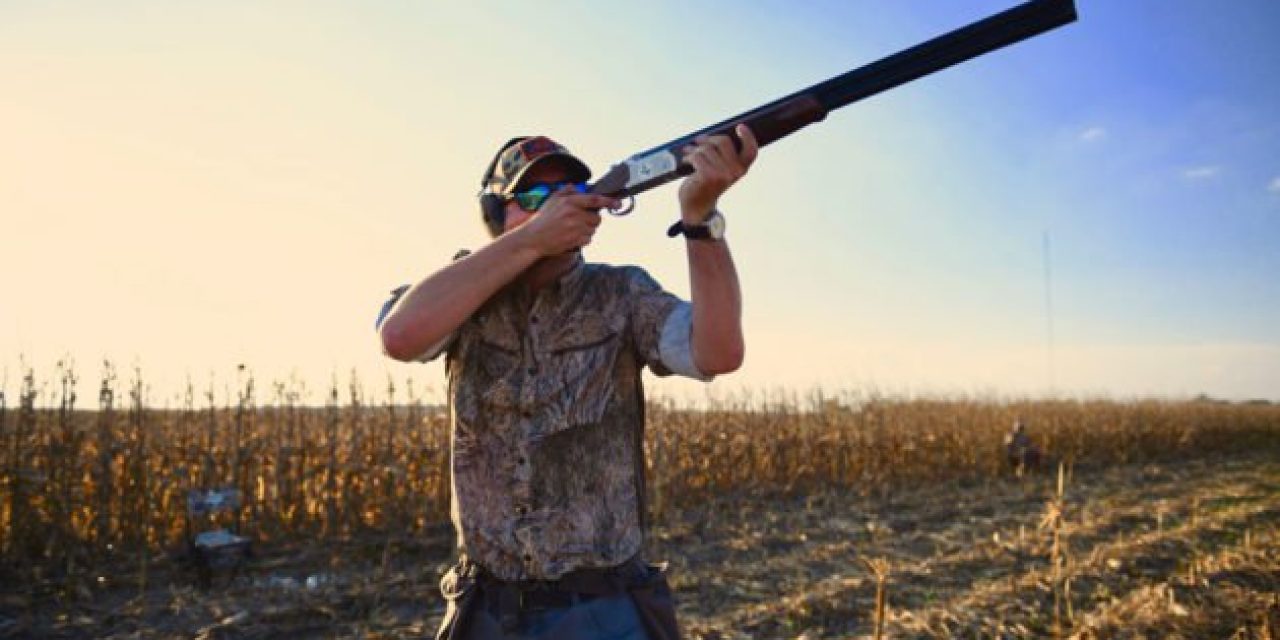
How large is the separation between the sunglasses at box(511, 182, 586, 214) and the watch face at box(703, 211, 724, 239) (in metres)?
0.44

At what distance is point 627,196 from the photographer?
7.23 feet

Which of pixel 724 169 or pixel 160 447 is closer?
pixel 724 169

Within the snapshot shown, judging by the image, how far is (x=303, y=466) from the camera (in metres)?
9.61

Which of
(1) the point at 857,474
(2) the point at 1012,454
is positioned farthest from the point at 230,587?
(2) the point at 1012,454

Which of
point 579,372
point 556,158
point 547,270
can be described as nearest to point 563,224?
point 547,270

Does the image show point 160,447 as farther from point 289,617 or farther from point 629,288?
point 629,288

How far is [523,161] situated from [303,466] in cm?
879

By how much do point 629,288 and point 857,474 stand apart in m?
14.0

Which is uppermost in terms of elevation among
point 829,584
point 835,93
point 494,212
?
point 835,93

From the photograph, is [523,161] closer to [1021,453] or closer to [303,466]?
[303,466]

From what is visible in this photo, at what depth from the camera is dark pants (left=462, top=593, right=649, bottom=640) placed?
5.69ft

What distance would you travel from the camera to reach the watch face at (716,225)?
188 centimetres

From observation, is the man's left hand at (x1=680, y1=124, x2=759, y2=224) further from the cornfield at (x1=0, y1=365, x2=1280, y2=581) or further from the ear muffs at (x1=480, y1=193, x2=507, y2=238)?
the cornfield at (x1=0, y1=365, x2=1280, y2=581)

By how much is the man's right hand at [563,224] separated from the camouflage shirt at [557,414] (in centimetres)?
17
